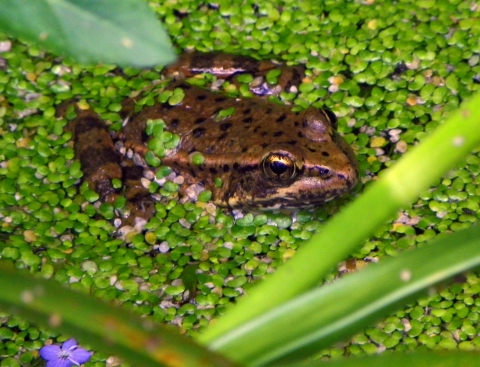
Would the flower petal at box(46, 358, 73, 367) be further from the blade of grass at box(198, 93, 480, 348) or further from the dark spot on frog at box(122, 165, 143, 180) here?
the blade of grass at box(198, 93, 480, 348)

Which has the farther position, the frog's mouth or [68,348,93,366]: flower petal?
the frog's mouth

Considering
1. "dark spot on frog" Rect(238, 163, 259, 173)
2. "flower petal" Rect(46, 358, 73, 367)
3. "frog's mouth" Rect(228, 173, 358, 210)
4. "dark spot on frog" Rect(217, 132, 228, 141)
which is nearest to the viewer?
"flower petal" Rect(46, 358, 73, 367)

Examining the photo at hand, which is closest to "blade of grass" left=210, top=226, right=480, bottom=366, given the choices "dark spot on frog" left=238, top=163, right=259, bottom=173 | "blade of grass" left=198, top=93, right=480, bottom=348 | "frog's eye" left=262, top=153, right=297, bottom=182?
"blade of grass" left=198, top=93, right=480, bottom=348

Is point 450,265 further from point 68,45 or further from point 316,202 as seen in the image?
point 316,202

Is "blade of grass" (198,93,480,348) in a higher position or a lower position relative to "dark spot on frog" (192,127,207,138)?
lower

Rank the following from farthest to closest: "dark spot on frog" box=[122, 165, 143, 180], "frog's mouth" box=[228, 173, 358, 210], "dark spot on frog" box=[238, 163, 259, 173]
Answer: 1. "dark spot on frog" box=[122, 165, 143, 180]
2. "dark spot on frog" box=[238, 163, 259, 173]
3. "frog's mouth" box=[228, 173, 358, 210]

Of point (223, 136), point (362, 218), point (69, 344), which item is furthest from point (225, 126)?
point (362, 218)

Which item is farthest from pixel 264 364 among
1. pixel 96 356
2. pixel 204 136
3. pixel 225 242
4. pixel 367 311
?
pixel 204 136
